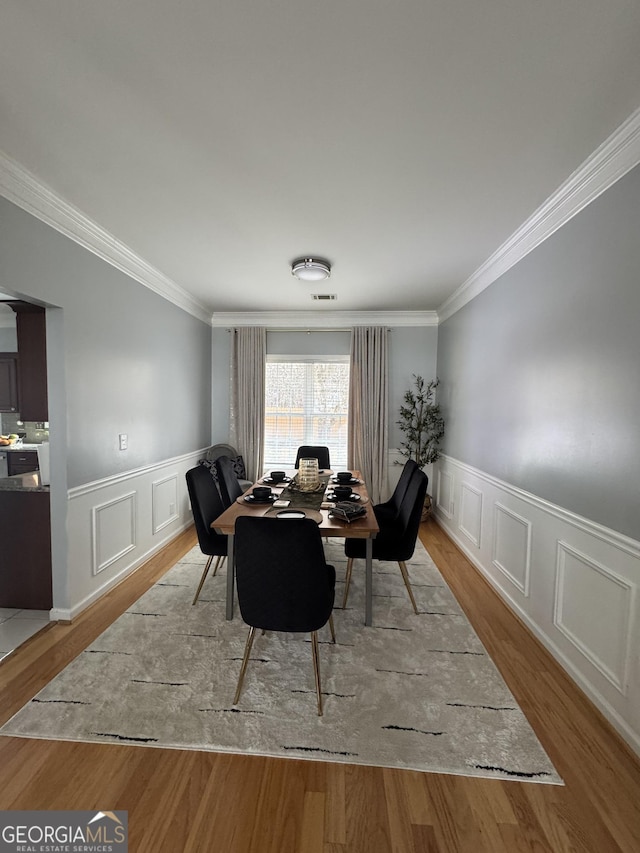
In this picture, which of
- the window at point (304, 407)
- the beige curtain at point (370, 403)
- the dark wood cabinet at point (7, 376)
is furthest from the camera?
the window at point (304, 407)

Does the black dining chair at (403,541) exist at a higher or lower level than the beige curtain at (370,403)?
lower

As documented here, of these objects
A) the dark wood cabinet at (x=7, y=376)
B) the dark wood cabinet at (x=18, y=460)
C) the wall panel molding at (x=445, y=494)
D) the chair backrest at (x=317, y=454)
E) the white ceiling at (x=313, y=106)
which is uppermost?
the white ceiling at (x=313, y=106)

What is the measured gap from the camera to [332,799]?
137 cm

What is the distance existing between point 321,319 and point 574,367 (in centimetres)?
346

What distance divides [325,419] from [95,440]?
3006mm

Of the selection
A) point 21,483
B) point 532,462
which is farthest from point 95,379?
point 532,462

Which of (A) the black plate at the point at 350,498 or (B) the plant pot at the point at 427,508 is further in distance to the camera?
(B) the plant pot at the point at 427,508

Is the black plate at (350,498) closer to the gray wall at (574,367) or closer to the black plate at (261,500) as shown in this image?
the black plate at (261,500)

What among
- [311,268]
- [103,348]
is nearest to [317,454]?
[311,268]

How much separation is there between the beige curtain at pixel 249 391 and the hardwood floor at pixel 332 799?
351 centimetres

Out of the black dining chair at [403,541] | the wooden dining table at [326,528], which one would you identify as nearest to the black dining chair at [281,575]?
the wooden dining table at [326,528]

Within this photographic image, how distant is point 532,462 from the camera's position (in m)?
2.47

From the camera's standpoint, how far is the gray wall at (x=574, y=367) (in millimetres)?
1672

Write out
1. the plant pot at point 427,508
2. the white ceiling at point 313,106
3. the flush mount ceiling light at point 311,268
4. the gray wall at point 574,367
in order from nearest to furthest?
the white ceiling at point 313,106 < the gray wall at point 574,367 < the flush mount ceiling light at point 311,268 < the plant pot at point 427,508
